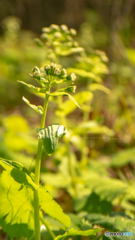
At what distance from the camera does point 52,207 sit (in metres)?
0.85

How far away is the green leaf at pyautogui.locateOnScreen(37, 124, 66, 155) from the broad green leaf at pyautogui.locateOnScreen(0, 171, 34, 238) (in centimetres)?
22

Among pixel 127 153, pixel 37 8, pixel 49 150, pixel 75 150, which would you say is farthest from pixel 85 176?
pixel 37 8

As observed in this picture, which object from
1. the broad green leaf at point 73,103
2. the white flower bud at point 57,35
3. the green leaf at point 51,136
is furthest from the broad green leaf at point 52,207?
the white flower bud at point 57,35

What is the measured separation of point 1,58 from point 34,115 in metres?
1.84

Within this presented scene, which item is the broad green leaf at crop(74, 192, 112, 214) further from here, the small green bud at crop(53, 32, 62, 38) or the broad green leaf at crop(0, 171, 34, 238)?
the small green bud at crop(53, 32, 62, 38)

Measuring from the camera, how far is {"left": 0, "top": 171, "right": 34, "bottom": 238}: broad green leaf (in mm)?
832

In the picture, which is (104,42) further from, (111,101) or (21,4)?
(21,4)

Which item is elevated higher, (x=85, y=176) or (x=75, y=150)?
(x=75, y=150)

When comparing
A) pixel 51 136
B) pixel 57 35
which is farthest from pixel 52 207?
pixel 57 35

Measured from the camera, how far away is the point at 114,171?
2.21 meters

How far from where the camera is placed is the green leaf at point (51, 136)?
70cm

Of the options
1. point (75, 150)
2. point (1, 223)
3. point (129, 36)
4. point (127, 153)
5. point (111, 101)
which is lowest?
point (1, 223)

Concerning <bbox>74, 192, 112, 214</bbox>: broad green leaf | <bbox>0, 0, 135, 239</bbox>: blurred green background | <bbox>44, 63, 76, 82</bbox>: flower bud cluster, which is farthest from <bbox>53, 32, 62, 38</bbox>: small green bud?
<bbox>74, 192, 112, 214</bbox>: broad green leaf

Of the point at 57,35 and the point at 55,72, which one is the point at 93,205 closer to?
the point at 55,72
